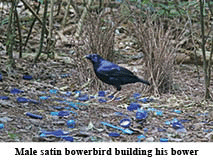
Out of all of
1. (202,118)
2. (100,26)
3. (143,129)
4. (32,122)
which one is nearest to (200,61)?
(100,26)

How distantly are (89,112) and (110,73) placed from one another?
54cm

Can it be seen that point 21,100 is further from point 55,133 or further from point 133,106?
point 133,106

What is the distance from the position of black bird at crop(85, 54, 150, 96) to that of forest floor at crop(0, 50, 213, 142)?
162 mm

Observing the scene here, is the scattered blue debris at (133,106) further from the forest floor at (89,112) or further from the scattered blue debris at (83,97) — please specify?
the scattered blue debris at (83,97)

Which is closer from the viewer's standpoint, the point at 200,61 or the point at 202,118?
the point at 202,118

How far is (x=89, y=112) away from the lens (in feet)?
10.0

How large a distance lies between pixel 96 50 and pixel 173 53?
0.71 metres

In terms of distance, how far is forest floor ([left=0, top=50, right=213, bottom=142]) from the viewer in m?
2.57

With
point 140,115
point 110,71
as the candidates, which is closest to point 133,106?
point 140,115

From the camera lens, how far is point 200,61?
508 cm

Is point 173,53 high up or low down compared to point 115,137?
up

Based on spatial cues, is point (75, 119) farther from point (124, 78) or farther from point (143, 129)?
point (124, 78)

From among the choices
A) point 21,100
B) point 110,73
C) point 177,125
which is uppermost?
point 110,73

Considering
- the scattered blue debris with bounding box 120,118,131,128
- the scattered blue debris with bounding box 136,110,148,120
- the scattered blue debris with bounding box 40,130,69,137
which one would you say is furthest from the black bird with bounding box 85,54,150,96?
the scattered blue debris with bounding box 40,130,69,137
